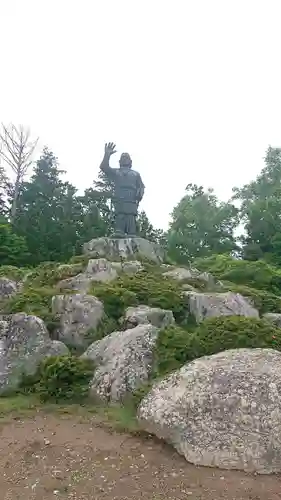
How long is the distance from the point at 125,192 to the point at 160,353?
840cm

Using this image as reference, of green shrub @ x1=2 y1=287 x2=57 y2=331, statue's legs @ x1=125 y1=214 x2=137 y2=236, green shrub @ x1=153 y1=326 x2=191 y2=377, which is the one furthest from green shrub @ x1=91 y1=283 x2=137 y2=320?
statue's legs @ x1=125 y1=214 x2=137 y2=236

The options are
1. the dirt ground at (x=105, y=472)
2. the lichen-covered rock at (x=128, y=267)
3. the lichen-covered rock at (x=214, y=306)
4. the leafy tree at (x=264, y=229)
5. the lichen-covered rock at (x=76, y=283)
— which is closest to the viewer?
the dirt ground at (x=105, y=472)

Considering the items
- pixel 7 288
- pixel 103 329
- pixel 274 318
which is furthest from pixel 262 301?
pixel 7 288

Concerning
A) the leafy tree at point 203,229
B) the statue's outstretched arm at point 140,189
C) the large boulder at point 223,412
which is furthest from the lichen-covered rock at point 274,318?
the leafy tree at point 203,229

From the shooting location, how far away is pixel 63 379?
7.99 m

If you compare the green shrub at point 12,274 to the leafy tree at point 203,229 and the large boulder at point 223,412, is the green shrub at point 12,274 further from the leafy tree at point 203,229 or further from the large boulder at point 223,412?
the leafy tree at point 203,229

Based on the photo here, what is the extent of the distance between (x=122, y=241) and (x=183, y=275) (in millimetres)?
2594

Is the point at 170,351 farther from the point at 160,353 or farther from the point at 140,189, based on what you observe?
the point at 140,189

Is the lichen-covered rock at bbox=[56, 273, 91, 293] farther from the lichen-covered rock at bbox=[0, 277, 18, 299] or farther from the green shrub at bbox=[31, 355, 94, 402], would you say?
the green shrub at bbox=[31, 355, 94, 402]

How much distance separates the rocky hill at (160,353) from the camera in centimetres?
625

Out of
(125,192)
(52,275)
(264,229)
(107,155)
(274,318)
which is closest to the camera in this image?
(274,318)

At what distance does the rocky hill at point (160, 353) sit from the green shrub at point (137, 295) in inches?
0.9

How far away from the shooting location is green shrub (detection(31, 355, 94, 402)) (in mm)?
7820

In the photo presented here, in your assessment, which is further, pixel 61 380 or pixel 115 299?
pixel 115 299
